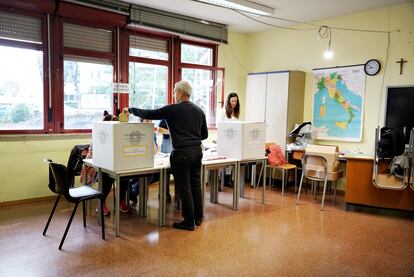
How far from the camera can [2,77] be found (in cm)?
423

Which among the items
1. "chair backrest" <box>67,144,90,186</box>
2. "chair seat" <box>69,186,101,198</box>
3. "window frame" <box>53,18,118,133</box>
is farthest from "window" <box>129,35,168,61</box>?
"chair seat" <box>69,186,101,198</box>

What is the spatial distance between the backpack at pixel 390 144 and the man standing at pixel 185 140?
212 centimetres

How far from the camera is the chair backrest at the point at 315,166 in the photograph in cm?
452

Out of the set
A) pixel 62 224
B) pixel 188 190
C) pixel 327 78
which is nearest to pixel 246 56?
pixel 327 78

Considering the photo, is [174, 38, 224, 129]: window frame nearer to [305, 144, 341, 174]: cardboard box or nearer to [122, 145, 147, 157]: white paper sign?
[305, 144, 341, 174]: cardboard box

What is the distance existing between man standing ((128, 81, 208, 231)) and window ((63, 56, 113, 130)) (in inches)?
71.4

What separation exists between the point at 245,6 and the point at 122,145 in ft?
8.94

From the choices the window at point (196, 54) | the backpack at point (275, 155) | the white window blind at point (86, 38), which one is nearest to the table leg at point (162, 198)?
the backpack at point (275, 155)

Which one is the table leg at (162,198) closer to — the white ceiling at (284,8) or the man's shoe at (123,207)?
the man's shoe at (123,207)

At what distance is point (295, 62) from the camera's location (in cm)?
596

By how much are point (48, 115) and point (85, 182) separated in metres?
1.27

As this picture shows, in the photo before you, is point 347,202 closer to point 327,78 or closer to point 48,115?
point 327,78

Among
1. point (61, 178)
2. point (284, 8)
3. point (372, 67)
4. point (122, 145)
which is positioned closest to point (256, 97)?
point (284, 8)

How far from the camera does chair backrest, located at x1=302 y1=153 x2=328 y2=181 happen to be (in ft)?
14.8
